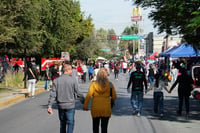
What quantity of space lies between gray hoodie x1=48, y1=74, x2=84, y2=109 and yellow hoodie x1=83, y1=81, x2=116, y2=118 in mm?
369

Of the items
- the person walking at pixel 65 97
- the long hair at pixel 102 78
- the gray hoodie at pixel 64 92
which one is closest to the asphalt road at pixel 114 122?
the person walking at pixel 65 97

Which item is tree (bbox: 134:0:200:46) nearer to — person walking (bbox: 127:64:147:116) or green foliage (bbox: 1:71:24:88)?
person walking (bbox: 127:64:147:116)

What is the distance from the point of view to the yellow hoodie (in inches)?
298

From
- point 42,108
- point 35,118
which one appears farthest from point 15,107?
point 35,118

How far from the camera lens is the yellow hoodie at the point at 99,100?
7.58 m

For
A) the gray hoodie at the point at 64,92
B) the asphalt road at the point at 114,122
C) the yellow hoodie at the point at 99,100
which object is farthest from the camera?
the asphalt road at the point at 114,122

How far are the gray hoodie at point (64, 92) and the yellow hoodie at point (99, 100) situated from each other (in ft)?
1.21

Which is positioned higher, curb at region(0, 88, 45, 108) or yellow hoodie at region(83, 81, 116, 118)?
yellow hoodie at region(83, 81, 116, 118)

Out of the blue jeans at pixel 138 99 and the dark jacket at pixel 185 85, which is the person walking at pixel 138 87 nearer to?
the blue jeans at pixel 138 99

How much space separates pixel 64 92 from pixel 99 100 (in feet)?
2.39

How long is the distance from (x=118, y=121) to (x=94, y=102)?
4.59 meters

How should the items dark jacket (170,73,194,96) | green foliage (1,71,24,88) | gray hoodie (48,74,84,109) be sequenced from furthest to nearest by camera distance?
green foliage (1,71,24,88)
dark jacket (170,73,194,96)
gray hoodie (48,74,84,109)

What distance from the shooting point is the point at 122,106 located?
16.4 metres

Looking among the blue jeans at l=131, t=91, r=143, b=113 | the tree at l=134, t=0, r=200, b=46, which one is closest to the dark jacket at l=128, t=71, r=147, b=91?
the blue jeans at l=131, t=91, r=143, b=113
